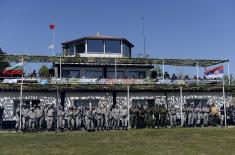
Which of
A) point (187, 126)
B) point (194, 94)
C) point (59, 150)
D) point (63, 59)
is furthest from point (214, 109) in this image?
point (59, 150)

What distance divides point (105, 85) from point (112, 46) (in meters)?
11.2

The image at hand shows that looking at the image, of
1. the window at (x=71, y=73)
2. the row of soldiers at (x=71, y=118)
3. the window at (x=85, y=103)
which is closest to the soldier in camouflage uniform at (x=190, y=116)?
the row of soldiers at (x=71, y=118)

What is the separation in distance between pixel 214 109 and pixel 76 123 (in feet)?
31.7

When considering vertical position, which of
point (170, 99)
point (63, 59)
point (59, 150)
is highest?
point (63, 59)

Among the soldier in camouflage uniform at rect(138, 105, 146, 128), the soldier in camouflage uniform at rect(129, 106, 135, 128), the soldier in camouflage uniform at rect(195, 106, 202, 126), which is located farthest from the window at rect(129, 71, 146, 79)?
the soldier in camouflage uniform at rect(129, 106, 135, 128)

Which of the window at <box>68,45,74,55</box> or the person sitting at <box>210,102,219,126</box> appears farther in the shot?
the window at <box>68,45,74,55</box>

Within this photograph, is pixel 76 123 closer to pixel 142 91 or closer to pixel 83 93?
pixel 83 93

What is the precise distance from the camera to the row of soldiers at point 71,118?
22.2m

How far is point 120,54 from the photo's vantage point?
122 ft

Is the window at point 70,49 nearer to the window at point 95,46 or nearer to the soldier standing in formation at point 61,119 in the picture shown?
the window at point 95,46

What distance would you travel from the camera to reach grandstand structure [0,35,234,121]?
26672 mm

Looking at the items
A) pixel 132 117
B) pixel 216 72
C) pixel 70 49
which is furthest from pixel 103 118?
pixel 70 49

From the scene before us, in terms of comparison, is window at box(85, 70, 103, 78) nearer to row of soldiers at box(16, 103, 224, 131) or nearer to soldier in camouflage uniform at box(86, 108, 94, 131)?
row of soldiers at box(16, 103, 224, 131)

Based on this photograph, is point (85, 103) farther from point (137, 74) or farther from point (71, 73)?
point (137, 74)
